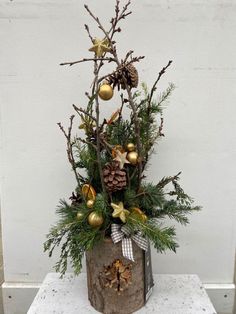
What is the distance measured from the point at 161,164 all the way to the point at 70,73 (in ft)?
1.28

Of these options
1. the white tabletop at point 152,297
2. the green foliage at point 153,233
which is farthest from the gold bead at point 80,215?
the white tabletop at point 152,297

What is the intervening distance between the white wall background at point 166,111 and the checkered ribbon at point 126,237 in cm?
28

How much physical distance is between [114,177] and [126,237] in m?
0.15

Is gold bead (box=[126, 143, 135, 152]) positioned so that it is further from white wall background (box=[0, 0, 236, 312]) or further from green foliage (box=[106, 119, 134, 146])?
white wall background (box=[0, 0, 236, 312])

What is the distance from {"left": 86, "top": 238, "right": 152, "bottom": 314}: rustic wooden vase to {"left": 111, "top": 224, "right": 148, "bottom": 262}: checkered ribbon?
0.02m

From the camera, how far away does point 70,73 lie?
101 centimetres

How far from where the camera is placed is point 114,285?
0.82 m

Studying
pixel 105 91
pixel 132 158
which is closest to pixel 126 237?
pixel 132 158

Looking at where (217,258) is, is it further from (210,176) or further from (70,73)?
(70,73)

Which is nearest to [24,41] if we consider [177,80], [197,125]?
[177,80]

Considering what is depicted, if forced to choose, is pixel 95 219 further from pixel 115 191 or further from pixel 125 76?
pixel 125 76

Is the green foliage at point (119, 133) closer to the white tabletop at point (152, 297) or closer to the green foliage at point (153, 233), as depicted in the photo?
the green foliage at point (153, 233)

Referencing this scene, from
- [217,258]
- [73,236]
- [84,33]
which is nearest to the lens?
[73,236]

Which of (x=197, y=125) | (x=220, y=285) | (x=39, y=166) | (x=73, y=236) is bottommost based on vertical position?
(x=220, y=285)
